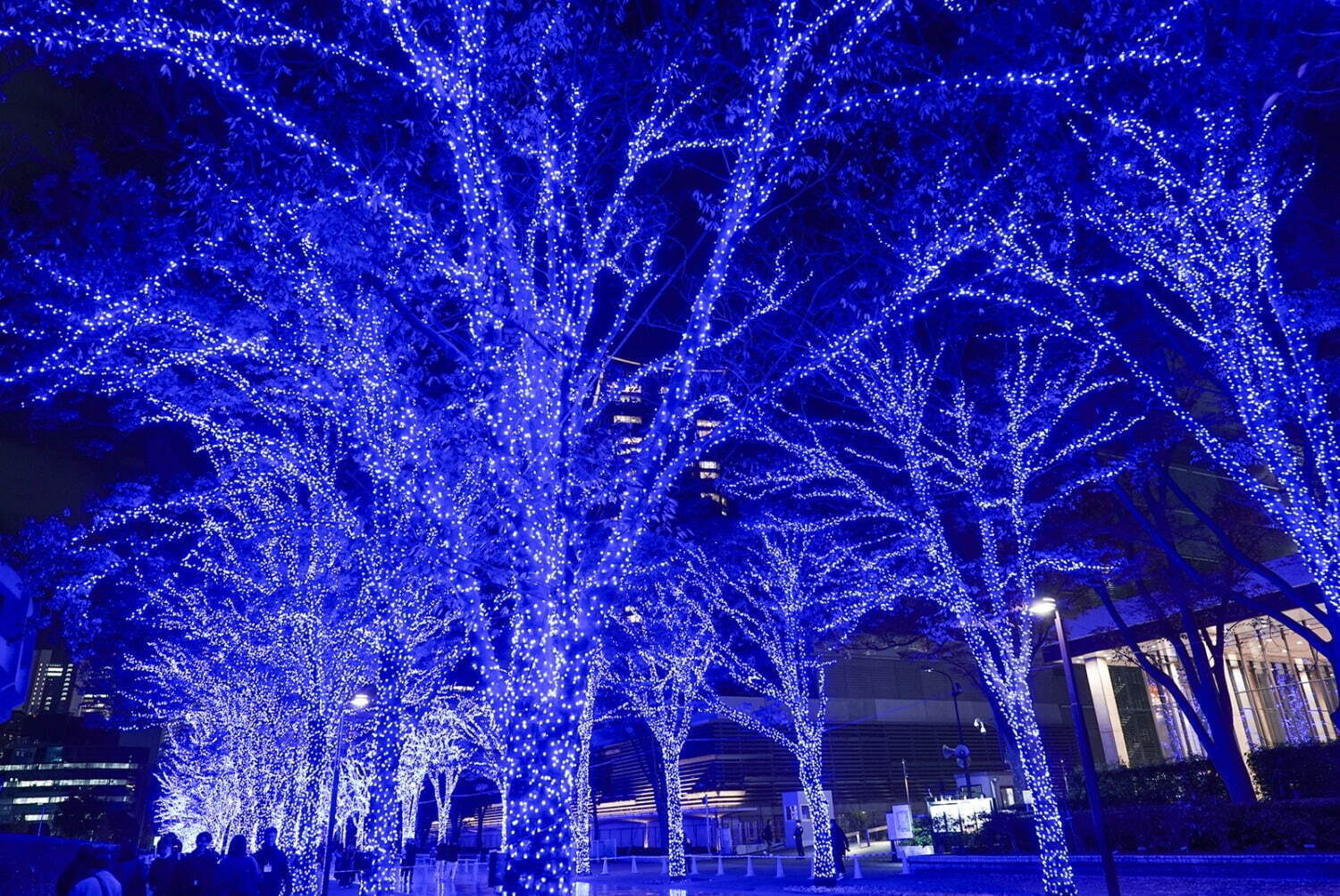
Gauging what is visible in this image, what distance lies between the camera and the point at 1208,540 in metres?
24.8

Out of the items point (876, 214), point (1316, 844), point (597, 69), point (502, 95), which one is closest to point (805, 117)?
point (597, 69)

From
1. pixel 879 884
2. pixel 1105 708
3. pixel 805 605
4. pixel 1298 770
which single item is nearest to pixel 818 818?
pixel 879 884

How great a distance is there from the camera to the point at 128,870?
29.2 ft

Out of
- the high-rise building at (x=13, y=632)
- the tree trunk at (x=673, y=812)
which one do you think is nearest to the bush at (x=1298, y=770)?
the tree trunk at (x=673, y=812)

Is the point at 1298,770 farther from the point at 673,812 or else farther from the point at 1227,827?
the point at 673,812

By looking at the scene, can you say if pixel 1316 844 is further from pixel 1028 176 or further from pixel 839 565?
pixel 1028 176

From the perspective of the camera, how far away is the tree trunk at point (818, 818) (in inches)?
779

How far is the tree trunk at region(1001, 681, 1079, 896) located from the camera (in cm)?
1235

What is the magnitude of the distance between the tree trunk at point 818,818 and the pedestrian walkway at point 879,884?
1.37 ft

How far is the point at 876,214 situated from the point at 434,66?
749cm

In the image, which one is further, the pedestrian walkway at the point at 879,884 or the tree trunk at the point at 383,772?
the pedestrian walkway at the point at 879,884

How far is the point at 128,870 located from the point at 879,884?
16317 mm

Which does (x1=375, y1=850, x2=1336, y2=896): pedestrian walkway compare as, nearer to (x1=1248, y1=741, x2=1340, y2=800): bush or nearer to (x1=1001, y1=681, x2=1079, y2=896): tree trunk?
(x1=1001, y1=681, x2=1079, y2=896): tree trunk

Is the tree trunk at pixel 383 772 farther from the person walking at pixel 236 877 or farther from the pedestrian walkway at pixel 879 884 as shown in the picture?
the pedestrian walkway at pixel 879 884
